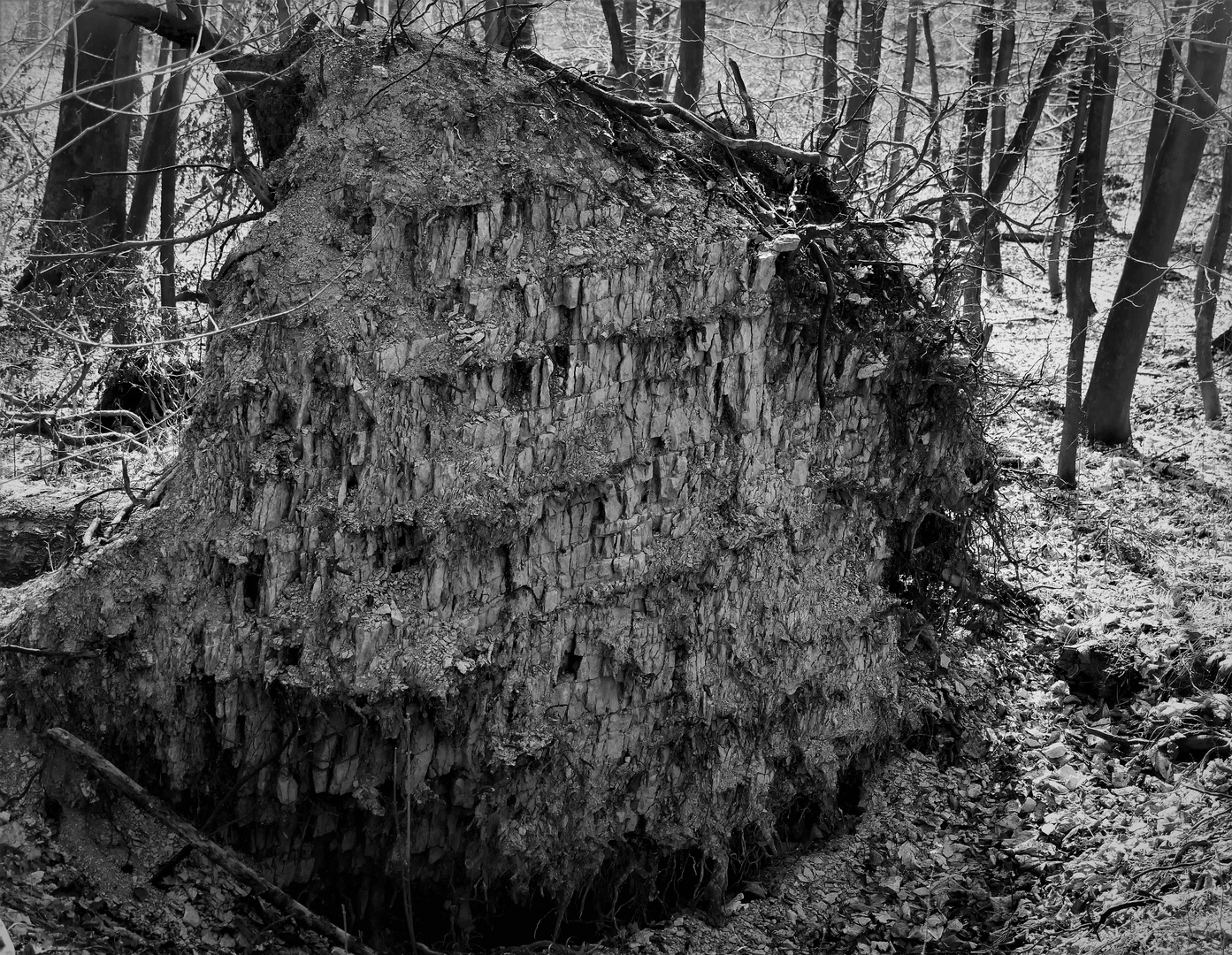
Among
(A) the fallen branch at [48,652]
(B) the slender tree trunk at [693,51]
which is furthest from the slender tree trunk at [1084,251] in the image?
(A) the fallen branch at [48,652]

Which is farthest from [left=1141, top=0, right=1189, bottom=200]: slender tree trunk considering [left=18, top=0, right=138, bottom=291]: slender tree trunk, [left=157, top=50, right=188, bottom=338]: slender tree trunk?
[left=18, top=0, right=138, bottom=291]: slender tree trunk

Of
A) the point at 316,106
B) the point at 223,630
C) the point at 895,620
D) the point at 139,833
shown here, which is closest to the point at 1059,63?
the point at 895,620

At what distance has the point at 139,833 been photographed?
4.11 metres

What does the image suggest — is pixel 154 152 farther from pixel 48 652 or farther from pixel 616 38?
pixel 48 652

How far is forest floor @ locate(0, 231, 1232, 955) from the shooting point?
390 cm

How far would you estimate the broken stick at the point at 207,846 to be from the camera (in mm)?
4039

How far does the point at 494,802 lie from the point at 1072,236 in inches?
347

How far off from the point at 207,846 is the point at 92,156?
7.52 meters

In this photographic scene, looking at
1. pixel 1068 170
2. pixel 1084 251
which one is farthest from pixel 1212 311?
pixel 1068 170

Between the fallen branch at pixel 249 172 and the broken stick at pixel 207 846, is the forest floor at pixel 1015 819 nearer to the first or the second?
the broken stick at pixel 207 846

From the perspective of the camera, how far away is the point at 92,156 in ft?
29.0

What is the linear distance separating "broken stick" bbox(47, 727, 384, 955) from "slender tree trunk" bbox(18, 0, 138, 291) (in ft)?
18.1

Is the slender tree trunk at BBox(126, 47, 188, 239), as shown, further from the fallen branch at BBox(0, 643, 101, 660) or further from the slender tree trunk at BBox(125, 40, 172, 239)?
the fallen branch at BBox(0, 643, 101, 660)

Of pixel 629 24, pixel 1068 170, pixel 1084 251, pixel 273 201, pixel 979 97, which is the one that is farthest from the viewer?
pixel 979 97
